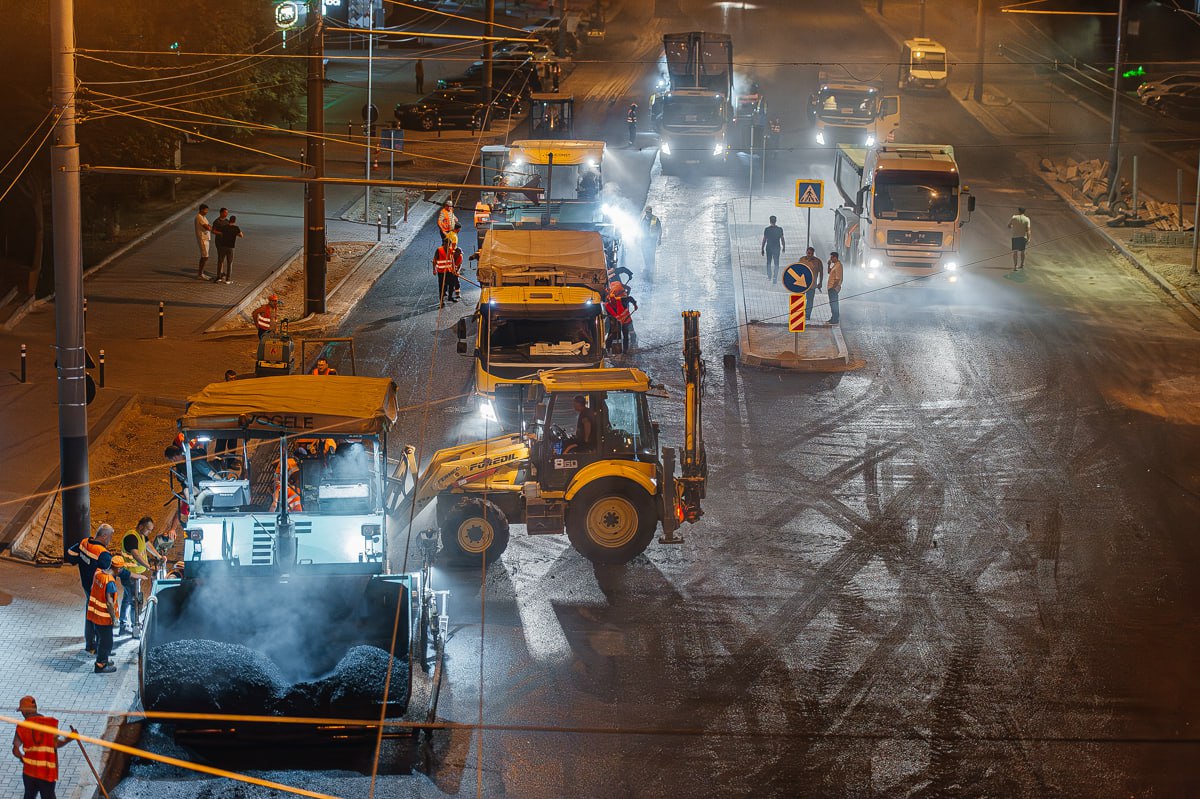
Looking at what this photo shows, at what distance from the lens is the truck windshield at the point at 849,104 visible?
50.0 meters

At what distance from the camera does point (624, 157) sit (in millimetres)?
47875

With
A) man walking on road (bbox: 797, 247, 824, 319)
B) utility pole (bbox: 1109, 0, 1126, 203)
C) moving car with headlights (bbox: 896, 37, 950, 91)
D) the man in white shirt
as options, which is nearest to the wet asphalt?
man walking on road (bbox: 797, 247, 824, 319)

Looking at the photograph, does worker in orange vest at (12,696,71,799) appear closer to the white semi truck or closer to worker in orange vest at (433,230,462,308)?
worker in orange vest at (433,230,462,308)

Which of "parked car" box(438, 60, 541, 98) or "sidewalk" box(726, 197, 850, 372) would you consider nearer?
"sidewalk" box(726, 197, 850, 372)

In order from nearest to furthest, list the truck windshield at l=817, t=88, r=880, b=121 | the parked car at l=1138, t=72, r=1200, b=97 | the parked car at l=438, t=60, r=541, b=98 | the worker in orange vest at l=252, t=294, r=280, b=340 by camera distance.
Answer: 1. the worker in orange vest at l=252, t=294, r=280, b=340
2. the truck windshield at l=817, t=88, r=880, b=121
3. the parked car at l=438, t=60, r=541, b=98
4. the parked car at l=1138, t=72, r=1200, b=97

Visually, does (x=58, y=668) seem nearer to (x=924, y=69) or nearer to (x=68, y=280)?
(x=68, y=280)

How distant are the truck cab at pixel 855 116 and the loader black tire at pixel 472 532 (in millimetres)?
34168

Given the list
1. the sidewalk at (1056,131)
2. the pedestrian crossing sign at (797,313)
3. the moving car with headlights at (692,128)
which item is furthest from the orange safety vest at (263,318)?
the moving car with headlights at (692,128)

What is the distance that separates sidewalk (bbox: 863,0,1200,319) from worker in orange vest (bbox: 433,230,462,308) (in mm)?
16407

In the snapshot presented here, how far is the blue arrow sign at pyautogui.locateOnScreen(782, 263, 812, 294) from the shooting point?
27109 mm

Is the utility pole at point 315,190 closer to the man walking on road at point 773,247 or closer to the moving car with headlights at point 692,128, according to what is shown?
the man walking on road at point 773,247

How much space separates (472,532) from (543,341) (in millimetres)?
6496

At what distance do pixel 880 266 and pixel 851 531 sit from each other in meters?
16.0

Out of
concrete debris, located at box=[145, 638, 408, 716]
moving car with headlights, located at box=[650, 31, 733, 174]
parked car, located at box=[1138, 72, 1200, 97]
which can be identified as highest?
parked car, located at box=[1138, 72, 1200, 97]
